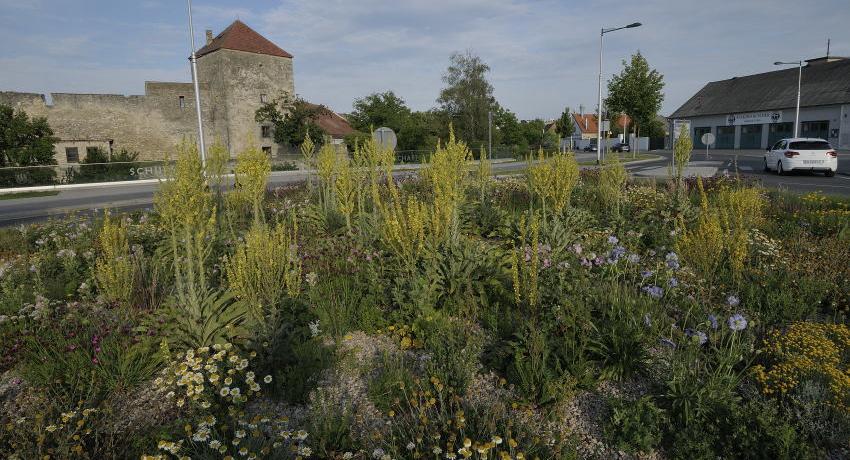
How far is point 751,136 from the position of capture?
4875cm

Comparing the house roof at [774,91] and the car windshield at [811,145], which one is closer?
the car windshield at [811,145]

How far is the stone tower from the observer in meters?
39.8

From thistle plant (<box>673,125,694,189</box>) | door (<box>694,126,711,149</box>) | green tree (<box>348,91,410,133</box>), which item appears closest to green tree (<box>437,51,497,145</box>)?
green tree (<box>348,91,410,133</box>)

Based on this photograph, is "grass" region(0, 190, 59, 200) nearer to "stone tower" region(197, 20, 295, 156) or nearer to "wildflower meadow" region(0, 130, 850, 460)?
"wildflower meadow" region(0, 130, 850, 460)

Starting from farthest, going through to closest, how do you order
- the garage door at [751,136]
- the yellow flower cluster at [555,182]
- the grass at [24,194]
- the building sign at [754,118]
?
the garage door at [751,136]
the building sign at [754,118]
the grass at [24,194]
the yellow flower cluster at [555,182]

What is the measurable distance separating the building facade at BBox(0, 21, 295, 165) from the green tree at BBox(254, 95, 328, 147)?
1.81 meters

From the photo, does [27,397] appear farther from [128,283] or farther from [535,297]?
[535,297]

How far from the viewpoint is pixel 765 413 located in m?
2.77

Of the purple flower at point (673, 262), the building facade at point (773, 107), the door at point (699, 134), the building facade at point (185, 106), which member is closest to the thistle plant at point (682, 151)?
the purple flower at point (673, 262)

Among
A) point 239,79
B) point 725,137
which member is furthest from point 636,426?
point 725,137

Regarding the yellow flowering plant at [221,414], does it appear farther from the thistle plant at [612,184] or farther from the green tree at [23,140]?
the green tree at [23,140]

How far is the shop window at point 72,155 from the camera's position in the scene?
1369 inches

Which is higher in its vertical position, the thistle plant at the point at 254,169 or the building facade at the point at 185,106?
Answer: the building facade at the point at 185,106

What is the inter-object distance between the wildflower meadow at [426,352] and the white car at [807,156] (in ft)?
53.7
